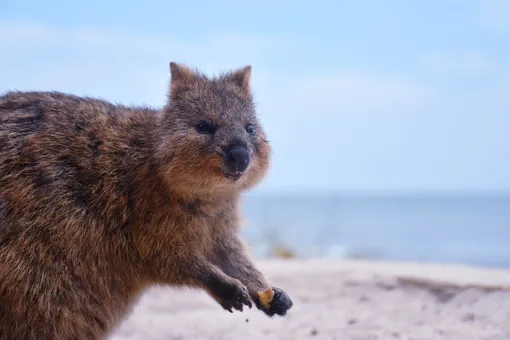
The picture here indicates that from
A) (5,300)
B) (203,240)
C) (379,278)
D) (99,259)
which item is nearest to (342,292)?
(379,278)

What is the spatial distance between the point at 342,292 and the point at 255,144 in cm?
275

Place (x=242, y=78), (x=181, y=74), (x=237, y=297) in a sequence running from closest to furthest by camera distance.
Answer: (x=237, y=297) → (x=181, y=74) → (x=242, y=78)

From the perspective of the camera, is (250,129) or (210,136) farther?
(250,129)

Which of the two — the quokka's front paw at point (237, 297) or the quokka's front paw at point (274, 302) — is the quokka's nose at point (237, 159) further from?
the quokka's front paw at point (274, 302)

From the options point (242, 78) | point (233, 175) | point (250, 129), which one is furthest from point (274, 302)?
point (242, 78)

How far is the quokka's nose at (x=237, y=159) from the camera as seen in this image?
183 inches

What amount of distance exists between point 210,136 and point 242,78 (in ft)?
2.64

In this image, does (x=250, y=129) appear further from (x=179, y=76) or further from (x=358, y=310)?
(x=358, y=310)

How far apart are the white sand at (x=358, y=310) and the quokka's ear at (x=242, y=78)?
207 cm

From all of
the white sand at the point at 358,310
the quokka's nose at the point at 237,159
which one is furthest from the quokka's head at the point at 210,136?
the white sand at the point at 358,310

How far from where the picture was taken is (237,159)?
4.66 metres

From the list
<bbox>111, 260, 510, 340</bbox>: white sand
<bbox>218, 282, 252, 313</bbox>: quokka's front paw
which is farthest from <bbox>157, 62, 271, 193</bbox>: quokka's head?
<bbox>111, 260, 510, 340</bbox>: white sand

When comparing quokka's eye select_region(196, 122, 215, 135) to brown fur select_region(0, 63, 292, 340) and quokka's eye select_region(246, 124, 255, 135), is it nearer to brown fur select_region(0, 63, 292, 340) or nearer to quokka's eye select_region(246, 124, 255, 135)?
brown fur select_region(0, 63, 292, 340)

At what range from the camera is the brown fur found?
4.43 m
